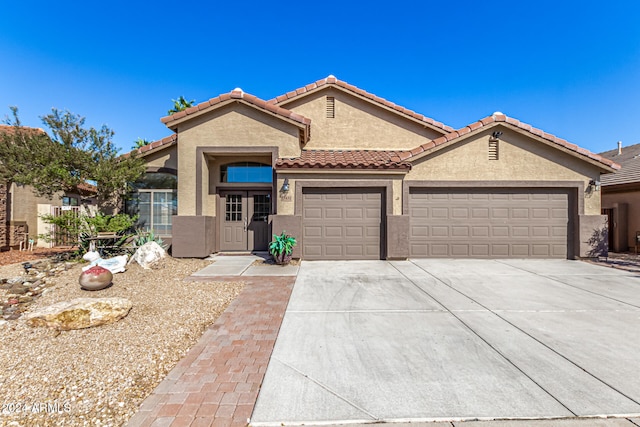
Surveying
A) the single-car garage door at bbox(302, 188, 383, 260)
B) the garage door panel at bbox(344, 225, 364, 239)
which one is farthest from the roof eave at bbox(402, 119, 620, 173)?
the garage door panel at bbox(344, 225, 364, 239)

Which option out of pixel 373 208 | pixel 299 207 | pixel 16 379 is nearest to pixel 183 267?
pixel 299 207

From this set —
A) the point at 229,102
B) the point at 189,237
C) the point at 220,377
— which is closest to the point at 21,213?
the point at 189,237

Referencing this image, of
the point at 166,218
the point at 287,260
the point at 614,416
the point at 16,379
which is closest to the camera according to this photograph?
the point at 614,416

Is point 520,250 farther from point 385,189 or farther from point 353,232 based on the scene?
point 353,232

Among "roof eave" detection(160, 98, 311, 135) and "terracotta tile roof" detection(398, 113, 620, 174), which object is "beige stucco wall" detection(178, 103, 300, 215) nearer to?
"roof eave" detection(160, 98, 311, 135)

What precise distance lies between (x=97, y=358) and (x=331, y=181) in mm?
7335

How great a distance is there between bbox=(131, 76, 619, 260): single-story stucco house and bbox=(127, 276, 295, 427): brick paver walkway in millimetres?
4956

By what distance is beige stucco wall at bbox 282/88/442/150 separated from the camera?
11898 mm

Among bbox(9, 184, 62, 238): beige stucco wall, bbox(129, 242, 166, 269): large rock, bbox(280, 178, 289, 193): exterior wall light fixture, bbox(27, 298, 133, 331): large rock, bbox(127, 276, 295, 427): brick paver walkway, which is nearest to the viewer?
bbox(127, 276, 295, 427): brick paver walkway

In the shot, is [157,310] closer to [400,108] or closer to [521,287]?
[521,287]

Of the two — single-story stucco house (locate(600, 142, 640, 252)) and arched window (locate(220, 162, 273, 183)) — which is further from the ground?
arched window (locate(220, 162, 273, 183))

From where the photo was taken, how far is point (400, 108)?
1200 centimetres

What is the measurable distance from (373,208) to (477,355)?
21.2ft

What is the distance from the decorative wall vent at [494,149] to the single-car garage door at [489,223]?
1.20 meters
